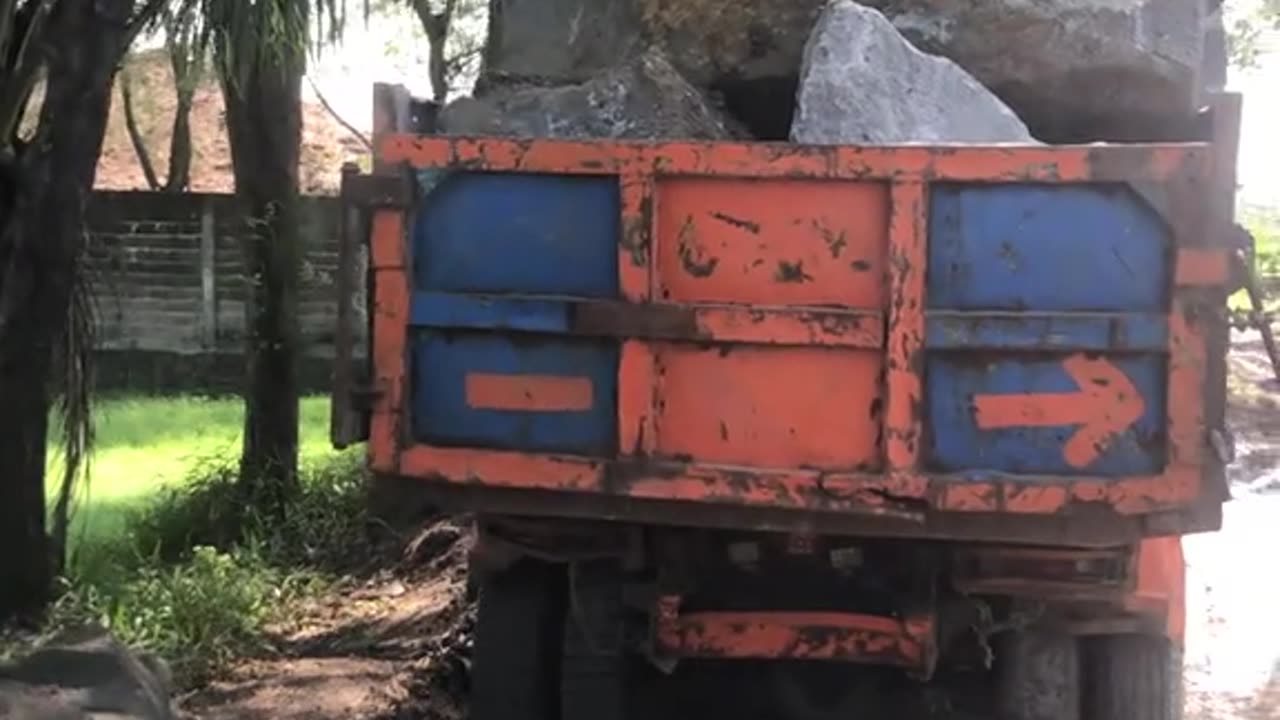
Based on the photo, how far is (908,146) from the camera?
473 centimetres

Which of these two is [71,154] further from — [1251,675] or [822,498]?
[1251,675]

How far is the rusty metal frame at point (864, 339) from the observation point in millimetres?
4605

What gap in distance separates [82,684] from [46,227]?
5.52 ft

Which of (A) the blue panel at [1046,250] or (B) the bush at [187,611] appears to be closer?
(A) the blue panel at [1046,250]

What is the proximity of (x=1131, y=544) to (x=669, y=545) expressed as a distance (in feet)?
4.00

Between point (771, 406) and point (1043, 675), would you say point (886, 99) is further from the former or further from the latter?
point (1043, 675)

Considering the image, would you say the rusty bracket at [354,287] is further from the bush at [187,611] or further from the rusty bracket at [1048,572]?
the bush at [187,611]

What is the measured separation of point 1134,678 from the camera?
5.30 m

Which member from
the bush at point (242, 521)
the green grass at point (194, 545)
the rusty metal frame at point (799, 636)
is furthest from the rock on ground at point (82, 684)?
the bush at point (242, 521)

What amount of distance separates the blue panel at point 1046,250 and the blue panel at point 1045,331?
1.4 inches

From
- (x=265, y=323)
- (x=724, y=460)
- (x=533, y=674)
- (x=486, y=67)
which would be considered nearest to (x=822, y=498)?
(x=724, y=460)

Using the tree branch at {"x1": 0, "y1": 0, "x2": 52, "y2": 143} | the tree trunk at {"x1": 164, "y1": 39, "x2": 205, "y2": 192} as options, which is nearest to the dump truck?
the tree branch at {"x1": 0, "y1": 0, "x2": 52, "y2": 143}

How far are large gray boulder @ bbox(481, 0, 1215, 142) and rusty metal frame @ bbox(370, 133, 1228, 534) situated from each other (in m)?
1.69

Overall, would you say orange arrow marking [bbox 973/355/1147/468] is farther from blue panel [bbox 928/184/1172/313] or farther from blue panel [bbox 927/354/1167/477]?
blue panel [bbox 928/184/1172/313]
